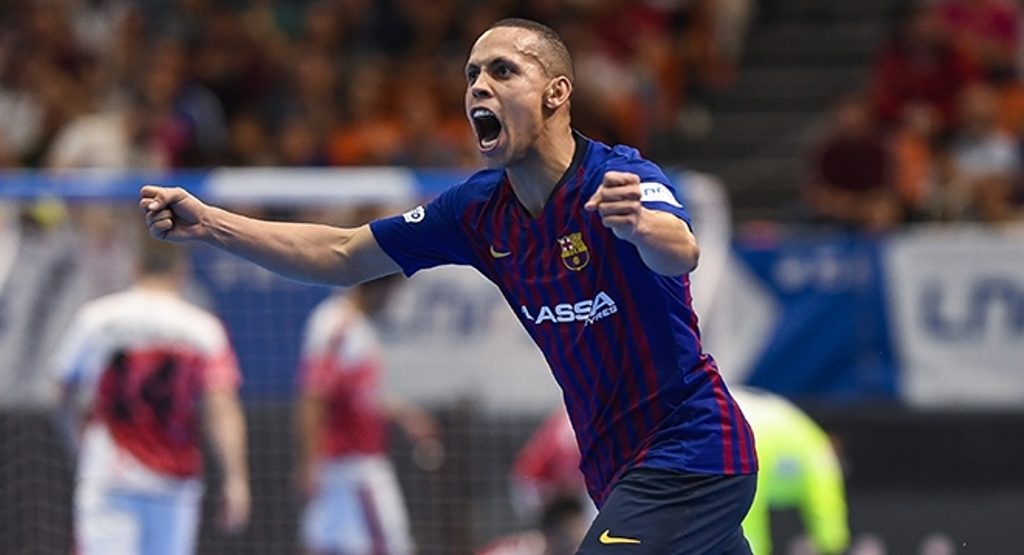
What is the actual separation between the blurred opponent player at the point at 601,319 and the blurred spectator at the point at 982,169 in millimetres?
9172

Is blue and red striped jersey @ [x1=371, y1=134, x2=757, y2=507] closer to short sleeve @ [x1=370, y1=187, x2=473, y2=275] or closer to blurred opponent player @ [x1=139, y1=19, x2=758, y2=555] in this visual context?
blurred opponent player @ [x1=139, y1=19, x2=758, y2=555]

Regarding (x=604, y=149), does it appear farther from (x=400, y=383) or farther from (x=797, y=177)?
(x=797, y=177)

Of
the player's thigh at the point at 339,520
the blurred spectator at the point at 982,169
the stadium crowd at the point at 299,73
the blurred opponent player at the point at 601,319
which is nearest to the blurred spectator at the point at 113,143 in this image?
the stadium crowd at the point at 299,73

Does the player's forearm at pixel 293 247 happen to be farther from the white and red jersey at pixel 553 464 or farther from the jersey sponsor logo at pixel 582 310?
the white and red jersey at pixel 553 464

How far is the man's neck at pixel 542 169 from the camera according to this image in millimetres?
6102

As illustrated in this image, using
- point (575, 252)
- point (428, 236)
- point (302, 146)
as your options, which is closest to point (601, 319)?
point (575, 252)

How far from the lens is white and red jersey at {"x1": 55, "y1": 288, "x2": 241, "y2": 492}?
988 centimetres

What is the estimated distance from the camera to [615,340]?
5996 millimetres

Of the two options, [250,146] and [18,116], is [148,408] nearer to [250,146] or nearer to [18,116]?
[250,146]

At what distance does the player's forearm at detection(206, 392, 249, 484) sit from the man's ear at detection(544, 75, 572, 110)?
4199mm

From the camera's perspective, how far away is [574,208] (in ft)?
19.8

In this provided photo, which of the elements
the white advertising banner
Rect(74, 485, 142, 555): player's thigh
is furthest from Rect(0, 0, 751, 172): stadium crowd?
Rect(74, 485, 142, 555): player's thigh

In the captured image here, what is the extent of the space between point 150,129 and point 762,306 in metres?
4.64

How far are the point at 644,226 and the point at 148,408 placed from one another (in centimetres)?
524
